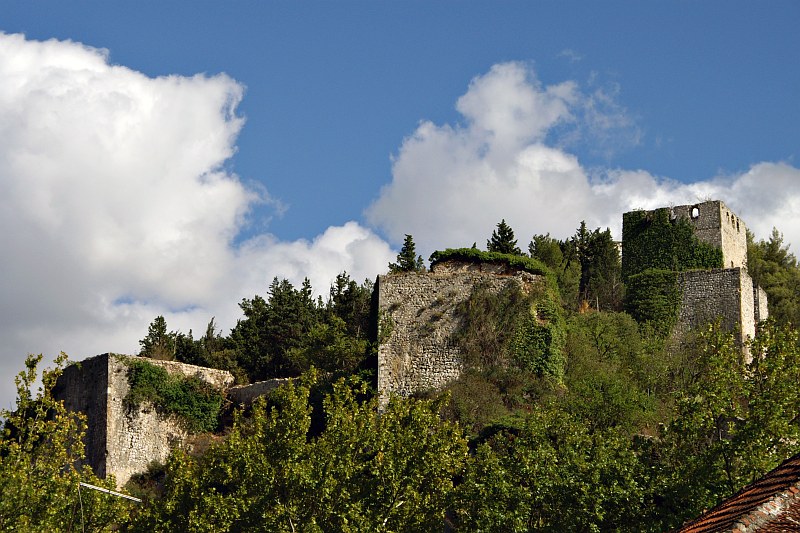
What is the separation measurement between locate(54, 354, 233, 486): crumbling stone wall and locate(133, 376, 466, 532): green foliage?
1110cm

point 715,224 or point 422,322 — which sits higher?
point 715,224

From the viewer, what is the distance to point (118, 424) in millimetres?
40562

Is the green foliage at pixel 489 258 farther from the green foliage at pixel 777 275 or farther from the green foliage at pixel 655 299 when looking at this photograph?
the green foliage at pixel 777 275

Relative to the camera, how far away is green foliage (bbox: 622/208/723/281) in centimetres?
4662

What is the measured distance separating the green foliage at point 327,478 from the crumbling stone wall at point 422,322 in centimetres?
808

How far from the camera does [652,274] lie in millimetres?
46219

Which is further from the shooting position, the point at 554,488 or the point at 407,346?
the point at 407,346

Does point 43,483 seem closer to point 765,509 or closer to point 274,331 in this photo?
point 765,509

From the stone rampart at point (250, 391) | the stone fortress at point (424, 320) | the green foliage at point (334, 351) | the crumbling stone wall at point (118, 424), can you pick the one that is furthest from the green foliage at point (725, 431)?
the crumbling stone wall at point (118, 424)

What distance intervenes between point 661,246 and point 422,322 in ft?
44.3

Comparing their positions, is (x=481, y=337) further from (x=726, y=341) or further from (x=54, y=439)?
(x=54, y=439)

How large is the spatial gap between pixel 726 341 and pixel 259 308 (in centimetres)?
2777

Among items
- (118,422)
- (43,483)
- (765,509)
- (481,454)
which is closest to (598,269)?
(118,422)

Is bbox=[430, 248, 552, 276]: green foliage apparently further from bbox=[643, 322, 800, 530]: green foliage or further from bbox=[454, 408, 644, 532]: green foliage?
bbox=[454, 408, 644, 532]: green foliage
